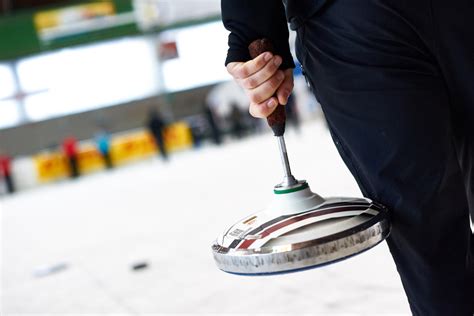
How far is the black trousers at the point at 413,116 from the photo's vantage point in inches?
50.2

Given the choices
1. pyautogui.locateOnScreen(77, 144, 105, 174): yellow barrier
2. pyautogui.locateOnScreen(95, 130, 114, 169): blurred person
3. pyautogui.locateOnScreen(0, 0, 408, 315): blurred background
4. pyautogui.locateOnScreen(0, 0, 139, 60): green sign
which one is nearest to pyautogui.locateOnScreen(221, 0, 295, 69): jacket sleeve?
pyautogui.locateOnScreen(0, 0, 408, 315): blurred background

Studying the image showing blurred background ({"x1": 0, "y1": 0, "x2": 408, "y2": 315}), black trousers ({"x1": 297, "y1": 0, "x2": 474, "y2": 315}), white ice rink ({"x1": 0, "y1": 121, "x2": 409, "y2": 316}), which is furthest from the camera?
blurred background ({"x1": 0, "y1": 0, "x2": 408, "y2": 315})

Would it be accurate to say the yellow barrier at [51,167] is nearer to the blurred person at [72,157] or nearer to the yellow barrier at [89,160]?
the blurred person at [72,157]

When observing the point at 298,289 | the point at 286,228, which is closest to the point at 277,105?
the point at 286,228

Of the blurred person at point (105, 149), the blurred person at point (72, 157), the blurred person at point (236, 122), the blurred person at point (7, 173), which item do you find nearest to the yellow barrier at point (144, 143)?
the blurred person at point (105, 149)

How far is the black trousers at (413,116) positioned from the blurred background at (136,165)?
158cm

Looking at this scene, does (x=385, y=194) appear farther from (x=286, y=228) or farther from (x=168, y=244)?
(x=168, y=244)

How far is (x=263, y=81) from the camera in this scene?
1486 mm

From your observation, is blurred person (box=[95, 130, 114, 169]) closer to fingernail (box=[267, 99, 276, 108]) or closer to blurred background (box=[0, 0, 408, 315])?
blurred background (box=[0, 0, 408, 315])

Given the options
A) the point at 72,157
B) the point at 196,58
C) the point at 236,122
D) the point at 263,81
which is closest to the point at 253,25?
the point at 263,81

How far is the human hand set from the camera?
4.83ft

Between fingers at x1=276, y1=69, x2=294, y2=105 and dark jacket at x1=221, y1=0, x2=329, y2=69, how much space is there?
0.06 ft

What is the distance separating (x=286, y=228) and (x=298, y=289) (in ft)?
6.50

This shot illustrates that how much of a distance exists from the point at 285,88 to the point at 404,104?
30 centimetres
